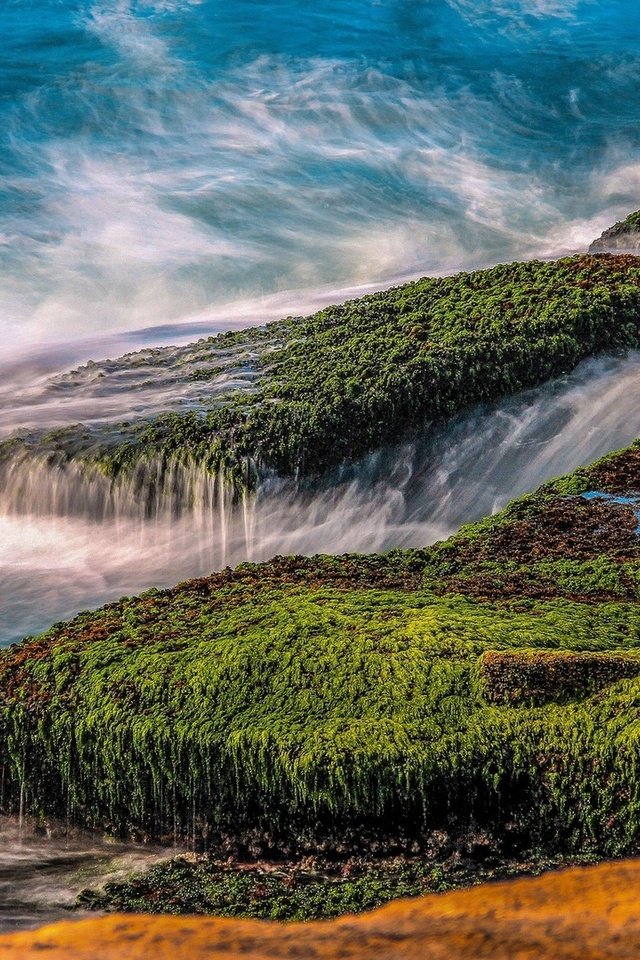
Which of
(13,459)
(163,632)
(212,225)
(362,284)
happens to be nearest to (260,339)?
(13,459)

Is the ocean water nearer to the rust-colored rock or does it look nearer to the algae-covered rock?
the algae-covered rock

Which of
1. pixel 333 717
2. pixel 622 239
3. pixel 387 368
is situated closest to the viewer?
pixel 333 717

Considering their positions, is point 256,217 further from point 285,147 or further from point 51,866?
point 51,866

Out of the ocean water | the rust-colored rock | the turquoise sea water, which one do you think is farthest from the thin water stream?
the turquoise sea water

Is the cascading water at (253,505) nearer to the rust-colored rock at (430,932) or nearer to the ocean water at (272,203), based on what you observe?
the ocean water at (272,203)

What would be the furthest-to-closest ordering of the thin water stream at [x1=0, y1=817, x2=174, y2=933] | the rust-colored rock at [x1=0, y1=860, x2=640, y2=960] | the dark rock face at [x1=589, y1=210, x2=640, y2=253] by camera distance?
1. the dark rock face at [x1=589, y1=210, x2=640, y2=253]
2. the thin water stream at [x1=0, y1=817, x2=174, y2=933]
3. the rust-colored rock at [x1=0, y1=860, x2=640, y2=960]

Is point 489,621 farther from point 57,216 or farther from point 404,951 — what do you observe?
point 57,216

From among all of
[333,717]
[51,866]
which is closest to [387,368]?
[333,717]
